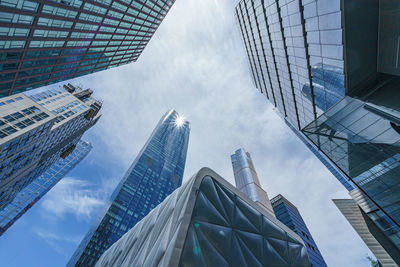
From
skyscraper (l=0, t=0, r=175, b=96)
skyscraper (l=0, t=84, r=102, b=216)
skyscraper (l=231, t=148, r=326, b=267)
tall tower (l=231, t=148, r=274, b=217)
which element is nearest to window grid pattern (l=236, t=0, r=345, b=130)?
skyscraper (l=0, t=0, r=175, b=96)

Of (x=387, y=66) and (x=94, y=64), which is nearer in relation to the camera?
(x=387, y=66)

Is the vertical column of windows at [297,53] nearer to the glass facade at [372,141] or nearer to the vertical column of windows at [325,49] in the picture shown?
the vertical column of windows at [325,49]

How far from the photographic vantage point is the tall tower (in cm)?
8164

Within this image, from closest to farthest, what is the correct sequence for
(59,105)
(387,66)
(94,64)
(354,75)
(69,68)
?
1. (387,66)
2. (354,75)
3. (69,68)
4. (94,64)
5. (59,105)

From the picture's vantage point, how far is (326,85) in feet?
55.9

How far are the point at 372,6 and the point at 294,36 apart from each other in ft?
28.2

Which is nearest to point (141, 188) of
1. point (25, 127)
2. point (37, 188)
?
point (37, 188)

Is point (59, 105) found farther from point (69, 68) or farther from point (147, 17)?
point (147, 17)

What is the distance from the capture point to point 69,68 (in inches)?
1876

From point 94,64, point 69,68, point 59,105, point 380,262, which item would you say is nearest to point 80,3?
point 69,68

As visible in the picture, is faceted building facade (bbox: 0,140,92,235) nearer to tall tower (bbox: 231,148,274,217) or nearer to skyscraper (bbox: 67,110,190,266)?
skyscraper (bbox: 67,110,190,266)

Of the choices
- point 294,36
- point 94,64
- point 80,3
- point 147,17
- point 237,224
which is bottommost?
point 237,224

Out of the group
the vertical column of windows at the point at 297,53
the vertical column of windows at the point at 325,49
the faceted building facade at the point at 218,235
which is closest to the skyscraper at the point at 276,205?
the vertical column of windows at the point at 297,53

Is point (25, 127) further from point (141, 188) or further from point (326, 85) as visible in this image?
point (141, 188)
